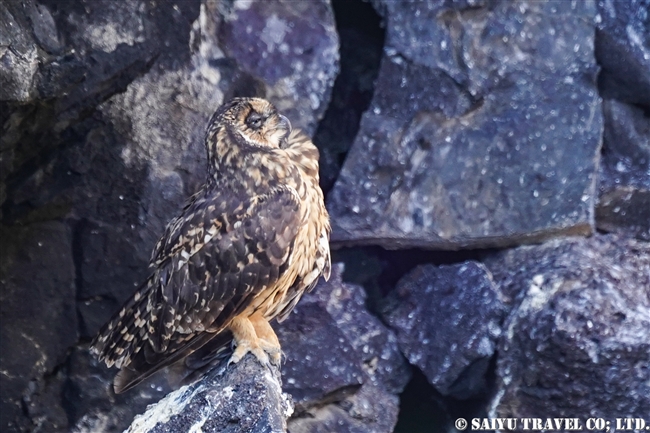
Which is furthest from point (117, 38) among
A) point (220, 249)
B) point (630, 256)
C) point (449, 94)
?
point (630, 256)

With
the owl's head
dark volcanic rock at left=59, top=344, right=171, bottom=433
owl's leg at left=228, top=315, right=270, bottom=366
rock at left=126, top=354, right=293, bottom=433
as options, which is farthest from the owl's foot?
dark volcanic rock at left=59, top=344, right=171, bottom=433

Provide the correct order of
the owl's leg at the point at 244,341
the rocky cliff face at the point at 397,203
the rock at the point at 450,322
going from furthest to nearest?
the rock at the point at 450,322 → the rocky cliff face at the point at 397,203 → the owl's leg at the point at 244,341

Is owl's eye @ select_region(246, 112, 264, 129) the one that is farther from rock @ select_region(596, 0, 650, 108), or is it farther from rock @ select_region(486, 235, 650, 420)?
rock @ select_region(596, 0, 650, 108)

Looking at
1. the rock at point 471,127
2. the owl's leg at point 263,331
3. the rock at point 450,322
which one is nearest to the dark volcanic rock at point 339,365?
the rock at point 450,322

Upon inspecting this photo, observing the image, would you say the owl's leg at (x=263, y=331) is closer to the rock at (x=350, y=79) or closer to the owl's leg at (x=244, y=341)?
the owl's leg at (x=244, y=341)

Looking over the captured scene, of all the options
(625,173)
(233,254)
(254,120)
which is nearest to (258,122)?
(254,120)
